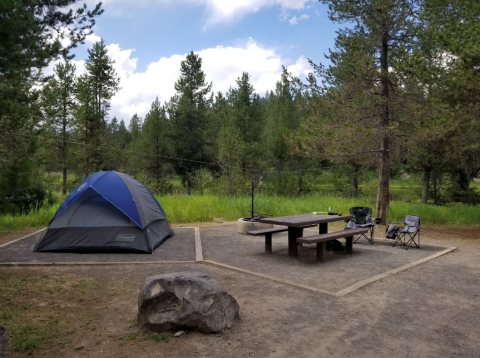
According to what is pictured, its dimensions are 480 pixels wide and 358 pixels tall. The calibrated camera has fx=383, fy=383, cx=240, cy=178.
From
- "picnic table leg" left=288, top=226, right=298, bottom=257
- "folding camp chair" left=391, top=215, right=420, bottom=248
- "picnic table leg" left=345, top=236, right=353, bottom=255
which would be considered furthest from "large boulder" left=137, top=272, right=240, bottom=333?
"folding camp chair" left=391, top=215, right=420, bottom=248

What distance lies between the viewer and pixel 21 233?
9.34m

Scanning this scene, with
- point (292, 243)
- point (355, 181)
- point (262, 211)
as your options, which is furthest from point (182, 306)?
point (355, 181)

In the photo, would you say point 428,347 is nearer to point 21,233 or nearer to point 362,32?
point 21,233

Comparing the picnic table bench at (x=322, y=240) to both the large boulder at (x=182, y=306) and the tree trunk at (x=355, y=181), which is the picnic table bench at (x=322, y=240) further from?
the tree trunk at (x=355, y=181)

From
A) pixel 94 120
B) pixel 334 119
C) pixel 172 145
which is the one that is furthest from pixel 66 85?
pixel 334 119

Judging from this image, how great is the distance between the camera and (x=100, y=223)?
7387 millimetres

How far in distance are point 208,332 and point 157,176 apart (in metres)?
25.2

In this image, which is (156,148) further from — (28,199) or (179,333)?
(179,333)

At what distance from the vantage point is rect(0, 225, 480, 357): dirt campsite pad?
3.29m

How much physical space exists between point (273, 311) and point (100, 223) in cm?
447

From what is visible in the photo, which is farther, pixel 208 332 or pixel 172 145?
pixel 172 145

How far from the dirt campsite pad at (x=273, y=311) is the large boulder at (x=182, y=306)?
4.0 inches

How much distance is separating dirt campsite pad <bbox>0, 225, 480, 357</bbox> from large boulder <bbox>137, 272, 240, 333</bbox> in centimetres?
10

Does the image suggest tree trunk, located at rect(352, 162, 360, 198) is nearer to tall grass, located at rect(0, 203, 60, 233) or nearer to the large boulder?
tall grass, located at rect(0, 203, 60, 233)
